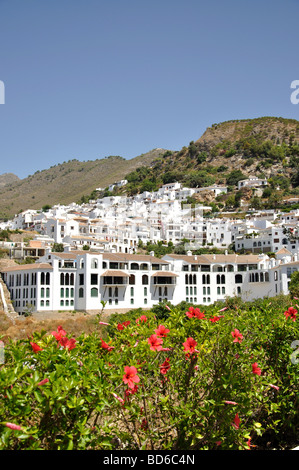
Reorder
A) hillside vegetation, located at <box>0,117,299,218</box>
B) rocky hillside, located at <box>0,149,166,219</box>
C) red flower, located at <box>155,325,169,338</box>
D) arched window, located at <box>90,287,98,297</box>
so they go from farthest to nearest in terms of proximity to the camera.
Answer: rocky hillside, located at <box>0,149,166,219</box>, hillside vegetation, located at <box>0,117,299,218</box>, arched window, located at <box>90,287,98,297</box>, red flower, located at <box>155,325,169,338</box>

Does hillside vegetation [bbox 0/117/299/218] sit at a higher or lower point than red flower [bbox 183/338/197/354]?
higher

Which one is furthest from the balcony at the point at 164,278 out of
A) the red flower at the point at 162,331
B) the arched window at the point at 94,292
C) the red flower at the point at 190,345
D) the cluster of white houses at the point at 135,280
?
the red flower at the point at 190,345

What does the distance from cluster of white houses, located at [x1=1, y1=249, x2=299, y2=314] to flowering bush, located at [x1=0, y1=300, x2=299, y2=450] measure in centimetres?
3511

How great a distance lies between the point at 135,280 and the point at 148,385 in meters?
40.6

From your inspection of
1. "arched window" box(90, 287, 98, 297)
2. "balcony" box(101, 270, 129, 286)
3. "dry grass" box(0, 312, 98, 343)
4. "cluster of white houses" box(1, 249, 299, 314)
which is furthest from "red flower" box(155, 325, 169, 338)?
"balcony" box(101, 270, 129, 286)

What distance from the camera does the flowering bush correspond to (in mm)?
5266

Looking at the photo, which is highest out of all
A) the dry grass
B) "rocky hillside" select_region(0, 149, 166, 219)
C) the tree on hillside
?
"rocky hillside" select_region(0, 149, 166, 219)

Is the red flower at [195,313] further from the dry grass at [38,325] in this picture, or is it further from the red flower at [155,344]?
the dry grass at [38,325]

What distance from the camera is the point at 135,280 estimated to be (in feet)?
158

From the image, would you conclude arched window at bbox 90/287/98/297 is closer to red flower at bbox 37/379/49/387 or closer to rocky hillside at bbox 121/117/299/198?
red flower at bbox 37/379/49/387

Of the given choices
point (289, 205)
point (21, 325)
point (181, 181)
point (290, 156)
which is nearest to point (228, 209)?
point (289, 205)

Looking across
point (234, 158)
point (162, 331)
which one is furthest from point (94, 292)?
point (234, 158)

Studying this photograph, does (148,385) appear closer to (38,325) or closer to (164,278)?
(38,325)
